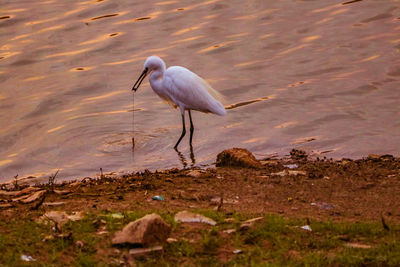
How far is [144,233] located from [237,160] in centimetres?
358

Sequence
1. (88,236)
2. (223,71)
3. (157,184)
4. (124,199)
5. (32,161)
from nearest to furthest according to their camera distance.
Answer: (88,236) < (124,199) < (157,184) < (32,161) < (223,71)

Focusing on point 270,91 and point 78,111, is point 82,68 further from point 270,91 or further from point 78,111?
point 270,91

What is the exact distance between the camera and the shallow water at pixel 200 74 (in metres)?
10.1

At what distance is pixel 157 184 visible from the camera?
6.97 metres

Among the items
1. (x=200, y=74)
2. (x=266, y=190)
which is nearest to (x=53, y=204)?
(x=266, y=190)

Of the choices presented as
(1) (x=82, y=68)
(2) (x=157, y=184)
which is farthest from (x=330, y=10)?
(2) (x=157, y=184)

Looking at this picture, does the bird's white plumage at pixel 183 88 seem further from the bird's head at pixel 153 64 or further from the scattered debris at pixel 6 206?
the scattered debris at pixel 6 206

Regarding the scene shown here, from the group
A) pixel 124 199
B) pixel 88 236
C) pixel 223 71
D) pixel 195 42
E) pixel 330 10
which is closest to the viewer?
pixel 88 236

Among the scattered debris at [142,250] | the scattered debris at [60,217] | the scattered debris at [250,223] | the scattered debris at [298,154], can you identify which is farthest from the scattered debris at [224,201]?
the scattered debris at [298,154]

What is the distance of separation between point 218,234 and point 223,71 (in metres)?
8.58

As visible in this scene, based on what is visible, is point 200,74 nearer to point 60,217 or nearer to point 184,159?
point 184,159

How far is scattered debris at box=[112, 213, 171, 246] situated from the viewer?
4.68 m

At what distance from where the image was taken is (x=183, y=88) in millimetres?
10680

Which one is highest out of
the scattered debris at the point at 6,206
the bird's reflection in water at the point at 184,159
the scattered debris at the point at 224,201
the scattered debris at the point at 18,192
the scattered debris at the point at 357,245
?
the scattered debris at the point at 6,206
